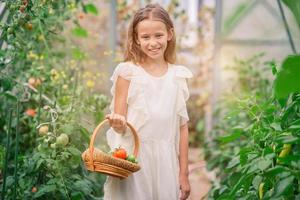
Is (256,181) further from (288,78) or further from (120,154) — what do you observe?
(288,78)

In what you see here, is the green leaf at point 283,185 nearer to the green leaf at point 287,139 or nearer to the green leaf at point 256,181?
the green leaf at point 287,139

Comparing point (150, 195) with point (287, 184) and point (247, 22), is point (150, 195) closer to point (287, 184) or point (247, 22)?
point (287, 184)

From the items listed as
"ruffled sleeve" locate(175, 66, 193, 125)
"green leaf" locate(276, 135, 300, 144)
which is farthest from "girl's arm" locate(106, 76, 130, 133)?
"green leaf" locate(276, 135, 300, 144)

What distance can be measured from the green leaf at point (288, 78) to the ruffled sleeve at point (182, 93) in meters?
0.88

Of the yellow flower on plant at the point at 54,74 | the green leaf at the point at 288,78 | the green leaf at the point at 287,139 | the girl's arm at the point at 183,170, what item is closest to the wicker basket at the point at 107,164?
the girl's arm at the point at 183,170

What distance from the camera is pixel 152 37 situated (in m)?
2.17

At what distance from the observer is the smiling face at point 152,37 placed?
2.16m

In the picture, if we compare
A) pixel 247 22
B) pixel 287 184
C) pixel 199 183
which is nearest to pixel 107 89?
pixel 199 183

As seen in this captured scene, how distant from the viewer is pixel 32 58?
3621 mm

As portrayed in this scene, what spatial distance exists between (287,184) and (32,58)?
8.05ft

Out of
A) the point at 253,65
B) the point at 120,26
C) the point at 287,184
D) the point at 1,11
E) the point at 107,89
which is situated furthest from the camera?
the point at 120,26

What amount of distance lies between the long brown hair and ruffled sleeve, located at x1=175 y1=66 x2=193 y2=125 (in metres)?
0.10

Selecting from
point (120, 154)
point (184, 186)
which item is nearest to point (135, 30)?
point (120, 154)

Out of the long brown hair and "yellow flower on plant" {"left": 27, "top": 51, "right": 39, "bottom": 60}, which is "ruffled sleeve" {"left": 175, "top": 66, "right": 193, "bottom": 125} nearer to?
the long brown hair
